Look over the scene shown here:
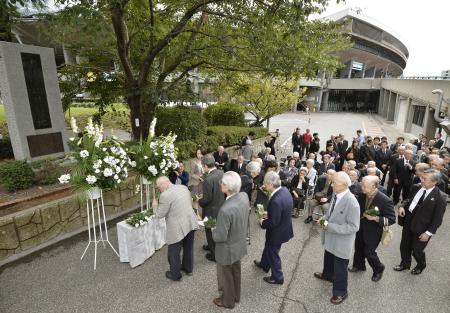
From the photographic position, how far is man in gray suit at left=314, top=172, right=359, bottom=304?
146 inches

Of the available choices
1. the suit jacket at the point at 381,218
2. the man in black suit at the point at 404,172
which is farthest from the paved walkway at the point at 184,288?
the man in black suit at the point at 404,172

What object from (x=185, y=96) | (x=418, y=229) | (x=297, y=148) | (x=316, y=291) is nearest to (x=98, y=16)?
(x=185, y=96)

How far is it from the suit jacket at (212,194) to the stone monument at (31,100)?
5.18 m

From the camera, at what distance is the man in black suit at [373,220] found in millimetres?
4141

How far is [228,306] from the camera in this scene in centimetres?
395

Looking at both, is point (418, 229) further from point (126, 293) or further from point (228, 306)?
point (126, 293)

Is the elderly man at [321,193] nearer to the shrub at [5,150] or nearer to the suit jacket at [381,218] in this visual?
the suit jacket at [381,218]

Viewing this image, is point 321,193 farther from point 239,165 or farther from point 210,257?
point 210,257

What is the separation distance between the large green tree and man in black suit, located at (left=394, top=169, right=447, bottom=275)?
454 centimetres

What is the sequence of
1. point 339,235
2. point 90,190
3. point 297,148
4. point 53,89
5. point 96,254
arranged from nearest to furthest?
point 339,235, point 90,190, point 96,254, point 53,89, point 297,148

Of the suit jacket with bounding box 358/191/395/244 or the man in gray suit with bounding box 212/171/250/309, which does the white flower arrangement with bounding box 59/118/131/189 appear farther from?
the suit jacket with bounding box 358/191/395/244

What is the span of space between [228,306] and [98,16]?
5.77 meters

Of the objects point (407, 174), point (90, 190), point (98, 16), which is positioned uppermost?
point (98, 16)

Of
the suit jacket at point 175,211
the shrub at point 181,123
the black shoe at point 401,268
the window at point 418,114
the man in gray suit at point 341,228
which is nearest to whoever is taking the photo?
the man in gray suit at point 341,228
